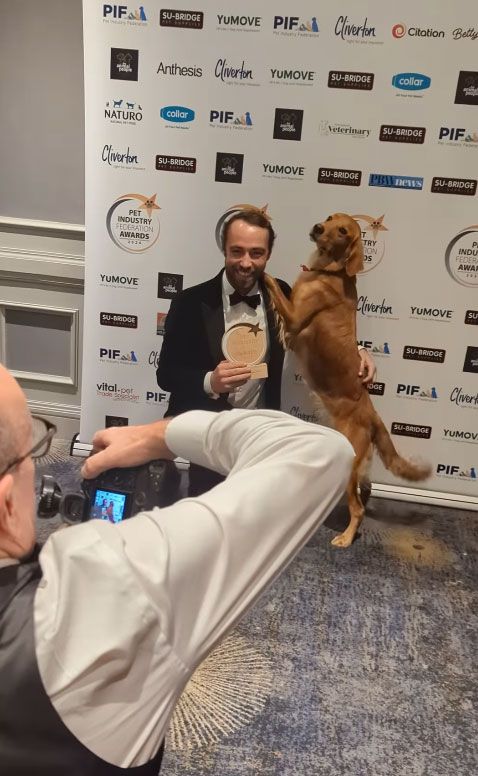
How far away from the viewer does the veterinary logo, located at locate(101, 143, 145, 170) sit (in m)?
3.20

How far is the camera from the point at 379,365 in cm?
335

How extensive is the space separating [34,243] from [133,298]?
728mm

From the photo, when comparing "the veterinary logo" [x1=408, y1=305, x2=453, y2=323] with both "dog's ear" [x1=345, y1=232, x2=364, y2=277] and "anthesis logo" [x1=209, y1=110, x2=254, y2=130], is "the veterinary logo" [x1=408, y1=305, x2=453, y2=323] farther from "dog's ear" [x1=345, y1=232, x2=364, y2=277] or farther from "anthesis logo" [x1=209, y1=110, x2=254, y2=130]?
"anthesis logo" [x1=209, y1=110, x2=254, y2=130]

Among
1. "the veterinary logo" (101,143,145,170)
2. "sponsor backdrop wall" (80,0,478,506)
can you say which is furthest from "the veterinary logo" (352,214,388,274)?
"the veterinary logo" (101,143,145,170)

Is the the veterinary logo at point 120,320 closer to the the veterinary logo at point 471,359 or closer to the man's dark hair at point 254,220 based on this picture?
the man's dark hair at point 254,220

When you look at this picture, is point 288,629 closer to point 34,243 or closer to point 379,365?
point 379,365

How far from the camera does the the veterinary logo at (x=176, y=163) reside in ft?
10.4

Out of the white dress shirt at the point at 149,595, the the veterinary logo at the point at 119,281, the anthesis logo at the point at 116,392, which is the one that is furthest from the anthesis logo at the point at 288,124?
the white dress shirt at the point at 149,595

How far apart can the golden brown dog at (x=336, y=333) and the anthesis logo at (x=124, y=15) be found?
1.22 metres

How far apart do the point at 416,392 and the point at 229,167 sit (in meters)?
1.43

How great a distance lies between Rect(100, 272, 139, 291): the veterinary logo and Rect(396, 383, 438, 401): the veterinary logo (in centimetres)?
143

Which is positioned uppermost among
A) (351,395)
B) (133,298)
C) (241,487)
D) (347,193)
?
(347,193)

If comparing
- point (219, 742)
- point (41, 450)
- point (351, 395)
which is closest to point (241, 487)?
point (41, 450)

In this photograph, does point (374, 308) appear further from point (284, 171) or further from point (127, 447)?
point (127, 447)
